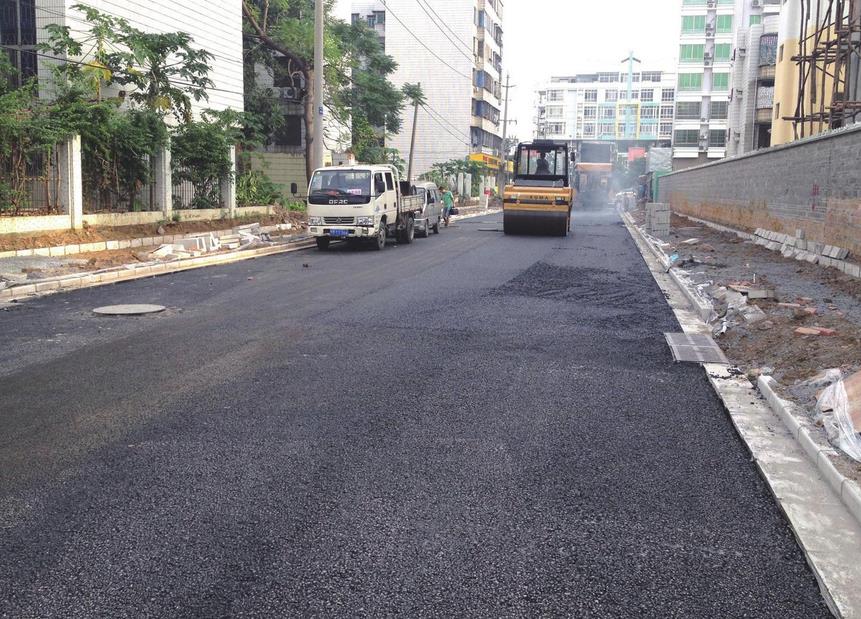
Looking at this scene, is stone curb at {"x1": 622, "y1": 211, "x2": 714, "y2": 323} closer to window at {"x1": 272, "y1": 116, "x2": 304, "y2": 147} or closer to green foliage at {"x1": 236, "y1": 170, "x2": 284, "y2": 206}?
green foliage at {"x1": 236, "y1": 170, "x2": 284, "y2": 206}

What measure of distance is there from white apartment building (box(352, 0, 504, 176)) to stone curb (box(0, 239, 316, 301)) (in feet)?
193

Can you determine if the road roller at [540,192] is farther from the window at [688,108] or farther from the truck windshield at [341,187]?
the window at [688,108]

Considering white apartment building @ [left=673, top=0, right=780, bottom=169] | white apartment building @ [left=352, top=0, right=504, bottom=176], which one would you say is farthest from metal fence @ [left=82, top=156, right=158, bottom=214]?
white apartment building @ [left=673, top=0, right=780, bottom=169]

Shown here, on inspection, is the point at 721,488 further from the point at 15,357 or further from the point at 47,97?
the point at 47,97

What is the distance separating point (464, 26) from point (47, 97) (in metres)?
63.1

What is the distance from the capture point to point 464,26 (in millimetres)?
78625

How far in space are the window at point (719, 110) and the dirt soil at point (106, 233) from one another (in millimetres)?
66884

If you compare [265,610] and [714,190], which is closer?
[265,610]

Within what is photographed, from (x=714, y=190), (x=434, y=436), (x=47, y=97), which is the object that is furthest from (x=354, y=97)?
(x=434, y=436)

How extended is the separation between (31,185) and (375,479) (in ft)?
51.1

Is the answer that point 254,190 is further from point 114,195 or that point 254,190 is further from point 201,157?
point 114,195

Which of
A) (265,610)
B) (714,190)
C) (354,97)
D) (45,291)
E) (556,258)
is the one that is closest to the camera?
(265,610)

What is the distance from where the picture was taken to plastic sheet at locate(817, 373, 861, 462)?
5238 millimetres

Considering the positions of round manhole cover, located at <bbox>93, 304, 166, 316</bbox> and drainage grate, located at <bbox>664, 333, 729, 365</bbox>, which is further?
round manhole cover, located at <bbox>93, 304, 166, 316</bbox>
